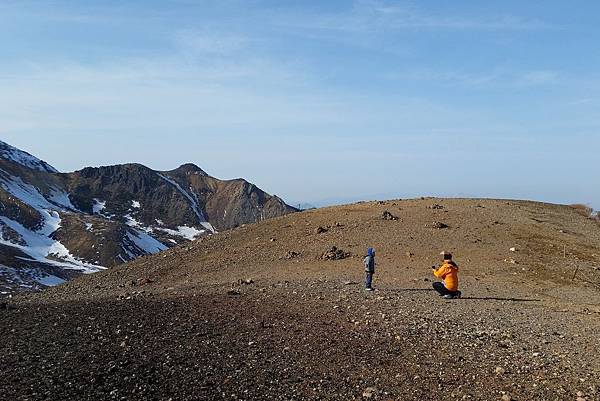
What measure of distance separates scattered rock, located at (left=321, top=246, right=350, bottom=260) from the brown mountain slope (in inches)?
14.4

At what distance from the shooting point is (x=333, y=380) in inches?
420

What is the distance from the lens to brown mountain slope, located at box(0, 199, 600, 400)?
10312 millimetres

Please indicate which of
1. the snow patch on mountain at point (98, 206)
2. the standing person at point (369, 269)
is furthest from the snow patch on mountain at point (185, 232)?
the standing person at point (369, 269)

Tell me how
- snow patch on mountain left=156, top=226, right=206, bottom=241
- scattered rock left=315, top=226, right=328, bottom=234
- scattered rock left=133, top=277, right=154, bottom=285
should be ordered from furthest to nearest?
snow patch on mountain left=156, top=226, right=206, bottom=241 → scattered rock left=315, top=226, right=328, bottom=234 → scattered rock left=133, top=277, right=154, bottom=285

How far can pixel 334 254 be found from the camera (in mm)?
26703

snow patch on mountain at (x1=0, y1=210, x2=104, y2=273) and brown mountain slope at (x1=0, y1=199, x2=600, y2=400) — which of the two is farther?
snow patch on mountain at (x1=0, y1=210, x2=104, y2=273)

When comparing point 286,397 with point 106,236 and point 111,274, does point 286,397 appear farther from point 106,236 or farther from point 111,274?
point 106,236

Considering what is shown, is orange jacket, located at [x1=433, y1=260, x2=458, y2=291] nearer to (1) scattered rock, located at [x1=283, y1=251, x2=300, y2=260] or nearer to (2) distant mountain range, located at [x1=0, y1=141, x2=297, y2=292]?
(1) scattered rock, located at [x1=283, y1=251, x2=300, y2=260]

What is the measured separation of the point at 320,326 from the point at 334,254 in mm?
12193

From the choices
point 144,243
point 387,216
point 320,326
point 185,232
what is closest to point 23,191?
point 144,243

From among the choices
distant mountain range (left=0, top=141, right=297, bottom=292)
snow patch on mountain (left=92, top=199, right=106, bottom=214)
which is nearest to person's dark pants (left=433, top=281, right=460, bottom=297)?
distant mountain range (left=0, top=141, right=297, bottom=292)

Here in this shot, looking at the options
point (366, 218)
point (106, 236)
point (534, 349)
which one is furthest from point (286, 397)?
point (106, 236)

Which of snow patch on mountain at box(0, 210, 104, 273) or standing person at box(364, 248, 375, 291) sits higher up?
standing person at box(364, 248, 375, 291)

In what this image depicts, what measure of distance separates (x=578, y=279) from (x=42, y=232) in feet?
→ 416
